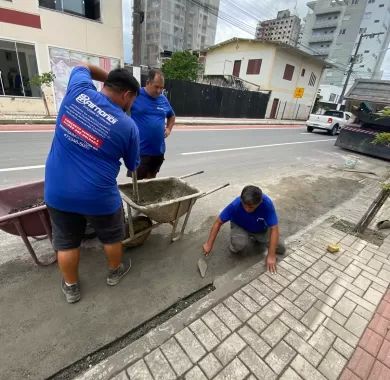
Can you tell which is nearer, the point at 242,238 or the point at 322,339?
the point at 322,339

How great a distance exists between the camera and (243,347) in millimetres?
A: 1900

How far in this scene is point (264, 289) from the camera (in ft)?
8.15

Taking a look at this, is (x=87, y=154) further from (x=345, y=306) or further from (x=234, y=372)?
(x=345, y=306)

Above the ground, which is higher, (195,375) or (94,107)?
(94,107)

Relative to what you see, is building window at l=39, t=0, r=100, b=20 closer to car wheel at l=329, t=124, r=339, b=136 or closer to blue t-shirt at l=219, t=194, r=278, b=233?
blue t-shirt at l=219, t=194, r=278, b=233

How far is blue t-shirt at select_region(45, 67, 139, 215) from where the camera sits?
1.72m

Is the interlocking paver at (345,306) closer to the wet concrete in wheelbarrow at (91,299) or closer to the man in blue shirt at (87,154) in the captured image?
the wet concrete in wheelbarrow at (91,299)

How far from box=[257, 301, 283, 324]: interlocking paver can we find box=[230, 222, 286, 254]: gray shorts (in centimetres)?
78

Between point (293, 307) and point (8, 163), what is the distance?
5779mm

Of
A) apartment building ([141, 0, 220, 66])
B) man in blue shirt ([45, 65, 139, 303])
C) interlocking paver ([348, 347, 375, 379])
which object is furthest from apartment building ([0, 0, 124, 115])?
apartment building ([141, 0, 220, 66])

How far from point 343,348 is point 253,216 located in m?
1.35

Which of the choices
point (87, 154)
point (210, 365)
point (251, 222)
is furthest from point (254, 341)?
point (87, 154)

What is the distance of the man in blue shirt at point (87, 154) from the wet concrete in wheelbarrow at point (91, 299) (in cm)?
44

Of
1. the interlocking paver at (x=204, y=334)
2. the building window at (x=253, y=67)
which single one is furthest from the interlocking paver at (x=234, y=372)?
the building window at (x=253, y=67)
